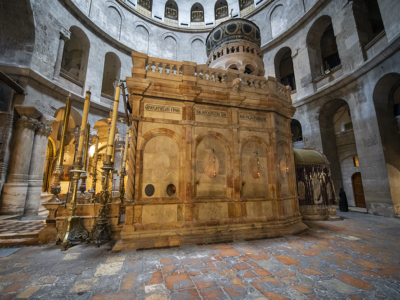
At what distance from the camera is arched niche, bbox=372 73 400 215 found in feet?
35.9

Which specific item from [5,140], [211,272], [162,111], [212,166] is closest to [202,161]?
[212,166]

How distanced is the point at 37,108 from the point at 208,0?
2433 centimetres

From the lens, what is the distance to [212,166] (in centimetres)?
675

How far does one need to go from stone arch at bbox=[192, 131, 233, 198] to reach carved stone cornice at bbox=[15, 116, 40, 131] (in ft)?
34.2

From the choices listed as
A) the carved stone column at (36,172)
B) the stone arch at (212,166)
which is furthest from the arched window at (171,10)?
the stone arch at (212,166)

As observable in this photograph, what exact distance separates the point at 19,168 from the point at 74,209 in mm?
8009

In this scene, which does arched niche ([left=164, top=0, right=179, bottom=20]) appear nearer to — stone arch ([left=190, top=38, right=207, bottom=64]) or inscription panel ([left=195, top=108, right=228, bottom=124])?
stone arch ([left=190, top=38, right=207, bottom=64])

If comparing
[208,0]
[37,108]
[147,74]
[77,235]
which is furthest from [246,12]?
[77,235]

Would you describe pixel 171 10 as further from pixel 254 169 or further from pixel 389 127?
pixel 389 127

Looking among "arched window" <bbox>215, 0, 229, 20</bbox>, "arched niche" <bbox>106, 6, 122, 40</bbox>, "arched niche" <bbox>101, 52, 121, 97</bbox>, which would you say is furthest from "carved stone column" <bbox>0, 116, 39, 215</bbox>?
"arched window" <bbox>215, 0, 229, 20</bbox>

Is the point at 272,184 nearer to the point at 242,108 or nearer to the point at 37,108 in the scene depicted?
the point at 242,108

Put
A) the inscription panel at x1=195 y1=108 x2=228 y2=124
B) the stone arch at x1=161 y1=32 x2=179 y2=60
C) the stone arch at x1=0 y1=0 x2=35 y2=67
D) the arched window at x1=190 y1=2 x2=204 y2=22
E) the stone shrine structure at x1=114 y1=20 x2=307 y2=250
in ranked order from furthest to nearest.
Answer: the arched window at x1=190 y1=2 x2=204 y2=22
the stone arch at x1=161 y1=32 x2=179 y2=60
the stone arch at x1=0 y1=0 x2=35 y2=67
the inscription panel at x1=195 y1=108 x2=228 y2=124
the stone shrine structure at x1=114 y1=20 x2=307 y2=250

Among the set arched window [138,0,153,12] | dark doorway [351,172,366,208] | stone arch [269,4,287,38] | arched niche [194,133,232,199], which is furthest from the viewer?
arched window [138,0,153,12]

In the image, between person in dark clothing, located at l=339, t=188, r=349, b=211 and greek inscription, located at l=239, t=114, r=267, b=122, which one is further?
person in dark clothing, located at l=339, t=188, r=349, b=211
